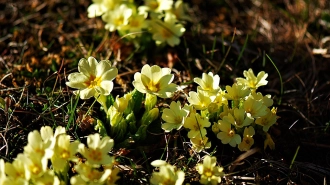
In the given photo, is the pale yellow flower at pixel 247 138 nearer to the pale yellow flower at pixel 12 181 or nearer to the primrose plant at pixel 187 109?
the primrose plant at pixel 187 109

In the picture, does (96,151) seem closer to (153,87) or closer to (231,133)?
(153,87)

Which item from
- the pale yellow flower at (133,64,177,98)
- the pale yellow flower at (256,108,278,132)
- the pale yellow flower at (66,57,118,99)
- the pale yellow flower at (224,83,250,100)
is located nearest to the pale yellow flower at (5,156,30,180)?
the pale yellow flower at (66,57,118,99)

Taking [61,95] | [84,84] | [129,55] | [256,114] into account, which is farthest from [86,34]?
[256,114]

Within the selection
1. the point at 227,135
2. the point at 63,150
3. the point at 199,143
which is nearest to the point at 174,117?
the point at 199,143

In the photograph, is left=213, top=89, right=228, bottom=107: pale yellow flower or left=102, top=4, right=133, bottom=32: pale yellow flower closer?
left=213, top=89, right=228, bottom=107: pale yellow flower

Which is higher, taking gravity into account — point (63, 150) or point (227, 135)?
point (63, 150)

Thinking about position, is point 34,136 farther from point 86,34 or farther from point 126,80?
point 86,34

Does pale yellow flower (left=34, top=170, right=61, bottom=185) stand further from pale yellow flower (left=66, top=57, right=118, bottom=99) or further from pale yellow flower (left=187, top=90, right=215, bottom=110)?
pale yellow flower (left=187, top=90, right=215, bottom=110)
